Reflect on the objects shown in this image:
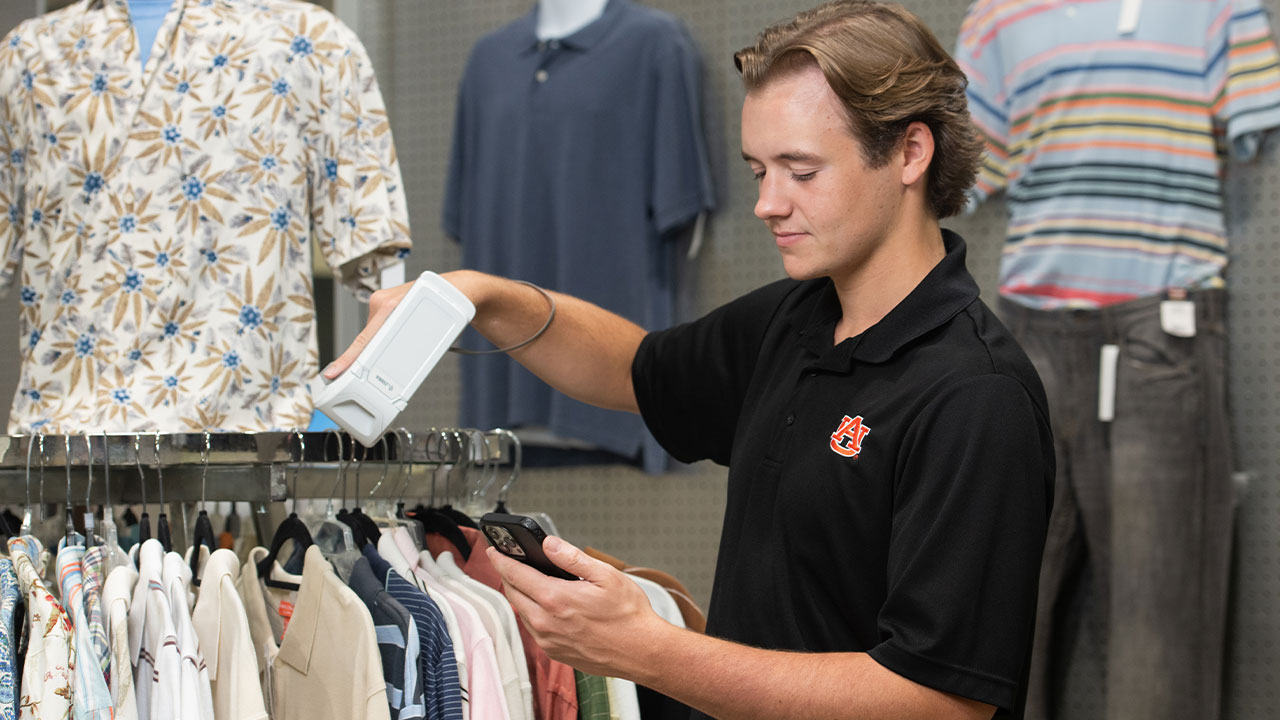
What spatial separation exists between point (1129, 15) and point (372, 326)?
2227mm

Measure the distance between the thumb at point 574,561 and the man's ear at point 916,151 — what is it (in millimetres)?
623

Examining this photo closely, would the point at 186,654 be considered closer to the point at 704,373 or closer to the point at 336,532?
the point at 336,532

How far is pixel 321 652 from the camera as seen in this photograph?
1644mm

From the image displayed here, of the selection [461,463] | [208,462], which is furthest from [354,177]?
[208,462]

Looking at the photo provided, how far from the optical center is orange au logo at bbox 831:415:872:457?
4.98ft

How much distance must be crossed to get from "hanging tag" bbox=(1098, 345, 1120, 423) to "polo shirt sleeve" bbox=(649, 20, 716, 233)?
1.06 metres

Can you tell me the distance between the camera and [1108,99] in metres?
3.07

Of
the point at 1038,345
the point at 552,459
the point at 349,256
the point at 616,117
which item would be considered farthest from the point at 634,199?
the point at 349,256

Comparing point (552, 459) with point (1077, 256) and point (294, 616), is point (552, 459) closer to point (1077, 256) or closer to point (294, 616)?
point (1077, 256)

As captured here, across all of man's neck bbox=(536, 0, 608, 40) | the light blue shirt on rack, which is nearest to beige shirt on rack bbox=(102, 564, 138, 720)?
the light blue shirt on rack

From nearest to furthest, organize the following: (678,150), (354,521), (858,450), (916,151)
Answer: (858,450) < (916,151) < (354,521) < (678,150)

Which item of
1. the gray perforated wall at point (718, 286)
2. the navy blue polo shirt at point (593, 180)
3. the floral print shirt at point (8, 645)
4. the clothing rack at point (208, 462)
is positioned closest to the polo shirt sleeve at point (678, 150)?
the navy blue polo shirt at point (593, 180)

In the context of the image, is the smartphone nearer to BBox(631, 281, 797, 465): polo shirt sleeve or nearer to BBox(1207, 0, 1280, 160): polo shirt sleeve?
BBox(631, 281, 797, 465): polo shirt sleeve

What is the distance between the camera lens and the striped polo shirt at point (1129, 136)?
9.85 ft
